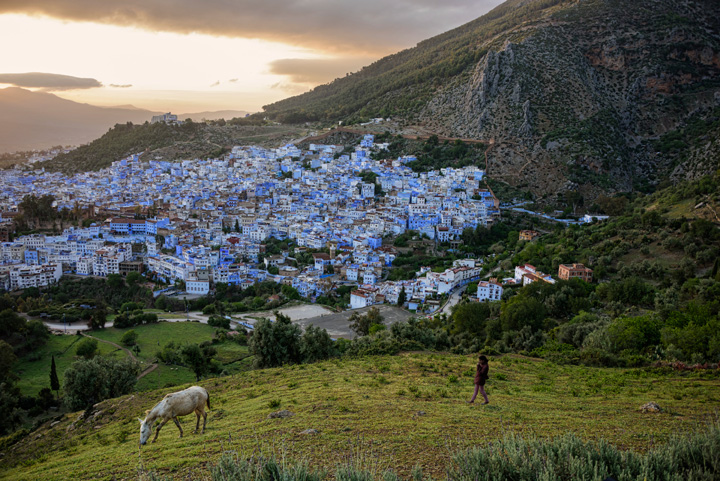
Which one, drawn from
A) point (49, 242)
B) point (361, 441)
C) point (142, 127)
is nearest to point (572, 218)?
point (361, 441)

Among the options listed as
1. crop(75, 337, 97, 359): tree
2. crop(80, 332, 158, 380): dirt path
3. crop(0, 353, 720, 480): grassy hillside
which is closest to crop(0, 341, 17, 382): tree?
crop(75, 337, 97, 359): tree

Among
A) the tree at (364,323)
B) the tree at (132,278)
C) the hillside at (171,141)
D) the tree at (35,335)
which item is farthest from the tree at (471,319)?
the hillside at (171,141)

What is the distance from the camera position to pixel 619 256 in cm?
2409

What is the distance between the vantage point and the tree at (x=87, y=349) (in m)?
21.1

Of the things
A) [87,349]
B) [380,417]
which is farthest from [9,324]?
[380,417]

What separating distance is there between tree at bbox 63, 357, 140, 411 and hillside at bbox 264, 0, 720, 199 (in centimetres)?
3992

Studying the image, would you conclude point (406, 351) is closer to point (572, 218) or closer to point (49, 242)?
point (572, 218)

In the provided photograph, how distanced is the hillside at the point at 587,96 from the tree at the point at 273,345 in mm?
36820

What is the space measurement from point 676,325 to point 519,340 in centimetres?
425

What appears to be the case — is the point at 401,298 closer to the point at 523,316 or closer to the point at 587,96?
the point at 523,316

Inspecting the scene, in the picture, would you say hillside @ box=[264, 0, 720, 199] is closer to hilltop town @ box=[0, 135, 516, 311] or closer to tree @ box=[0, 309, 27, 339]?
hilltop town @ box=[0, 135, 516, 311]

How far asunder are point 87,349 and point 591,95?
175 ft

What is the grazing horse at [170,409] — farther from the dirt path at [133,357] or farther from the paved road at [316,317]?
the paved road at [316,317]

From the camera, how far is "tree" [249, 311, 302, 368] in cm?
1326
